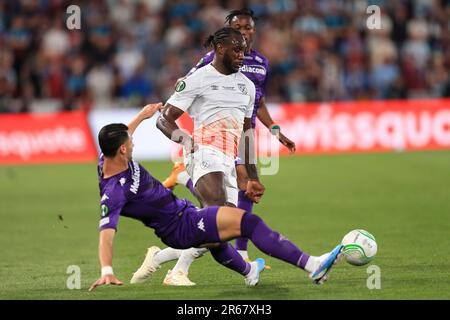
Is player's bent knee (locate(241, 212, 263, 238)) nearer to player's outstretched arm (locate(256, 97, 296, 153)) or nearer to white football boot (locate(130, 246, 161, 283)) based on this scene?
white football boot (locate(130, 246, 161, 283))

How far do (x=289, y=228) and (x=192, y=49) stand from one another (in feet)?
41.1

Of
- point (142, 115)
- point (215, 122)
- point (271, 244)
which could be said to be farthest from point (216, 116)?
point (271, 244)

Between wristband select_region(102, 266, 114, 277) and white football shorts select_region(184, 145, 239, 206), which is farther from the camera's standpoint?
white football shorts select_region(184, 145, 239, 206)

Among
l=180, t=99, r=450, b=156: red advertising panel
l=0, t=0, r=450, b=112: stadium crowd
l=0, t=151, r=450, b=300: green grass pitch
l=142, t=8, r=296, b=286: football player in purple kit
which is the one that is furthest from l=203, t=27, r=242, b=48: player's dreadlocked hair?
l=0, t=0, r=450, b=112: stadium crowd

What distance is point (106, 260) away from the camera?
7914 mm

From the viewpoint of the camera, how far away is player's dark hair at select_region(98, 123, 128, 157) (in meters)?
8.24

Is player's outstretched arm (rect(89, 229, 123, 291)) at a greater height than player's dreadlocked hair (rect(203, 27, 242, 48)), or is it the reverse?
player's dreadlocked hair (rect(203, 27, 242, 48))

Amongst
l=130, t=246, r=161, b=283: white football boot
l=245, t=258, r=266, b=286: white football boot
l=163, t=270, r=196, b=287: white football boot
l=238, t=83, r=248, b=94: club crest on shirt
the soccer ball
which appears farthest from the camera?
l=238, t=83, r=248, b=94: club crest on shirt

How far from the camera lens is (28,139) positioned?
23484 millimetres

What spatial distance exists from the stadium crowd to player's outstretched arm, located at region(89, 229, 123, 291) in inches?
642

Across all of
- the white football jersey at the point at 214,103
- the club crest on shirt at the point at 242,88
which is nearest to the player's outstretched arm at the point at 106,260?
the white football jersey at the point at 214,103

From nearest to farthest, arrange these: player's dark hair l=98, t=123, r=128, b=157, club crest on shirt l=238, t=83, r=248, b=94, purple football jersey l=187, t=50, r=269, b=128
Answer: player's dark hair l=98, t=123, r=128, b=157 → club crest on shirt l=238, t=83, r=248, b=94 → purple football jersey l=187, t=50, r=269, b=128

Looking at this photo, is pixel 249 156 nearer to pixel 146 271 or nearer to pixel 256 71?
pixel 256 71

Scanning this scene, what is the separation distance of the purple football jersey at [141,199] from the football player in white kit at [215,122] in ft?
2.56
